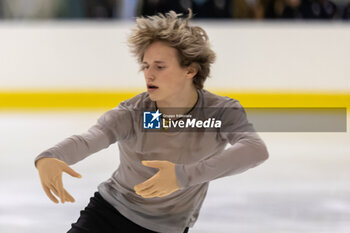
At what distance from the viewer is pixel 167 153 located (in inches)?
55.1

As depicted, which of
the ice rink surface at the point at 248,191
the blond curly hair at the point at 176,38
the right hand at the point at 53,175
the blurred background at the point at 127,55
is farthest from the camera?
the blurred background at the point at 127,55

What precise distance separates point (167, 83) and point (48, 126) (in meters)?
2.42

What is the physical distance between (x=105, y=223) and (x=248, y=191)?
1002 mm

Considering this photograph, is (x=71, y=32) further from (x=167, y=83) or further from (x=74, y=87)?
(x=167, y=83)

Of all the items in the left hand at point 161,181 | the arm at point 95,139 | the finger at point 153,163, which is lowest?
the left hand at point 161,181

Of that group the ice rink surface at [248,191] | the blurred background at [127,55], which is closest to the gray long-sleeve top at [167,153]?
the ice rink surface at [248,191]

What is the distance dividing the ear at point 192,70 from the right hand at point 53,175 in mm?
367

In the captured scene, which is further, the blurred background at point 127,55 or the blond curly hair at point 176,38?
the blurred background at point 127,55

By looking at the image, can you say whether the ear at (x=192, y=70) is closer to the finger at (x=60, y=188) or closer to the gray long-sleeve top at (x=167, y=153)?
the gray long-sleeve top at (x=167, y=153)

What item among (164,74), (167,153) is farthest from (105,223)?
(164,74)

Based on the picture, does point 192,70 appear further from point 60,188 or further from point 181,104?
point 60,188

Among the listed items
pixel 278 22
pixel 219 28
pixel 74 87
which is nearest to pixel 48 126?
pixel 74 87

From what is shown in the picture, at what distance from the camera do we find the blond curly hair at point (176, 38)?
138cm

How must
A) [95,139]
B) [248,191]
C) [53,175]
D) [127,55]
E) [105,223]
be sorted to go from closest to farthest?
[53,175] < [95,139] < [105,223] < [248,191] < [127,55]
